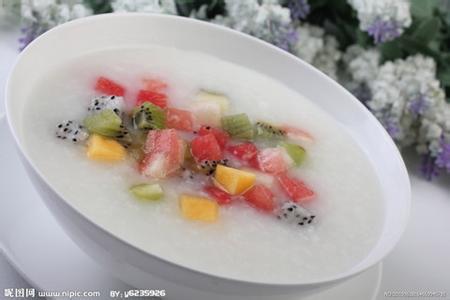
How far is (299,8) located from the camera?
220 cm

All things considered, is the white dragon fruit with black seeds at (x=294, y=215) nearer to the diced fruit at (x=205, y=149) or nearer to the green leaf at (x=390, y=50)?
the diced fruit at (x=205, y=149)

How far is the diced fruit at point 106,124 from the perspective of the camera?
149cm

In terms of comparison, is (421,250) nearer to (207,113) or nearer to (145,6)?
(207,113)

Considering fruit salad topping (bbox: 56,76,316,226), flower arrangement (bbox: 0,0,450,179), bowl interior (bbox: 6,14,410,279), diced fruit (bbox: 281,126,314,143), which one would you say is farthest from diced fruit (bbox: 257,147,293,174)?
flower arrangement (bbox: 0,0,450,179)

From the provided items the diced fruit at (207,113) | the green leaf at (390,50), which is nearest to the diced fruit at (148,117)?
the diced fruit at (207,113)

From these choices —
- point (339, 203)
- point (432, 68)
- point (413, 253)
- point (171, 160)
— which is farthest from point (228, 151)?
point (432, 68)

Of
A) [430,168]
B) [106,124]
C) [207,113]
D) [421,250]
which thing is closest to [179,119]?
[207,113]

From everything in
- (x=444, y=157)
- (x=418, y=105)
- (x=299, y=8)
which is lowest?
(x=444, y=157)

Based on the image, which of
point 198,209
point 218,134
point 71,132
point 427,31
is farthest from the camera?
point 427,31

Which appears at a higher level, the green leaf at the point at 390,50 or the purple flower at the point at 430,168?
the green leaf at the point at 390,50

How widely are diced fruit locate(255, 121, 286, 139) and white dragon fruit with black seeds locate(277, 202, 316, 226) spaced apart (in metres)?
0.24

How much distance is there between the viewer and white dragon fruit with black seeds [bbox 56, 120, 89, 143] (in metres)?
1.47

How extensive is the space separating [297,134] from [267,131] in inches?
3.6

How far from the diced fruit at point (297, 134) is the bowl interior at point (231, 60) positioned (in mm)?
106
